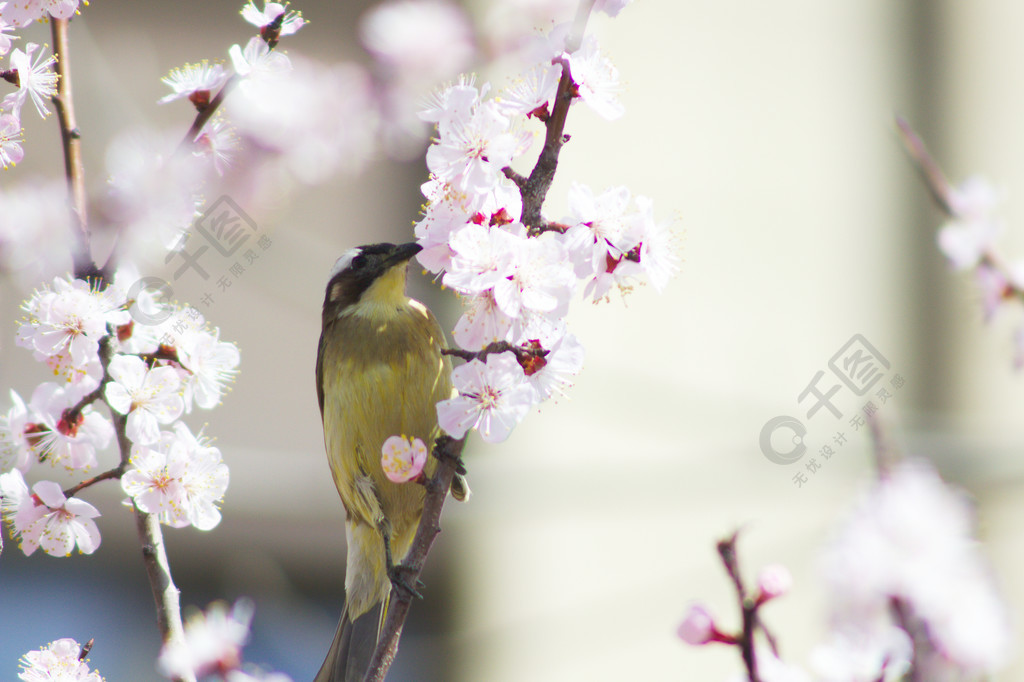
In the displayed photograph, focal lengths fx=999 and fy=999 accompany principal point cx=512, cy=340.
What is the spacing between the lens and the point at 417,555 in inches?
29.8

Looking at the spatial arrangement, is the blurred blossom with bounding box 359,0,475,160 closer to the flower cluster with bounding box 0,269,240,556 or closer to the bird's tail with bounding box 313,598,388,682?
the bird's tail with bounding box 313,598,388,682

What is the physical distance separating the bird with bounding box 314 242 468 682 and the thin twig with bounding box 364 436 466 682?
22.1 inches

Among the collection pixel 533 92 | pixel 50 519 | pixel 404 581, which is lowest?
pixel 404 581

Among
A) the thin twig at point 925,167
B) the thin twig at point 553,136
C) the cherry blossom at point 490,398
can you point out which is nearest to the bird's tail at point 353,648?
the cherry blossom at point 490,398

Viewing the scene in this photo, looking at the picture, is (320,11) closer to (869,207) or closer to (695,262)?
(695,262)

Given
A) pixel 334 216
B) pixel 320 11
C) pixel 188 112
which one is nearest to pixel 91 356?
pixel 188 112

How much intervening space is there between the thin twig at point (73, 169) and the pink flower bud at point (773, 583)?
1.91 ft

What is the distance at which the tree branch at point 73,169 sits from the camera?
82 centimetres

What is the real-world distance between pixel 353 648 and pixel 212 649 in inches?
30.5

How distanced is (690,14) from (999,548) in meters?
2.61

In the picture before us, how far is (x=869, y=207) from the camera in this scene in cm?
433

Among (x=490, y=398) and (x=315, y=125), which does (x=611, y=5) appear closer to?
(x=490, y=398)

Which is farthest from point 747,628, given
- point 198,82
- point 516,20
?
point 516,20

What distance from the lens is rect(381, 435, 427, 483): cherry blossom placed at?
88 cm
